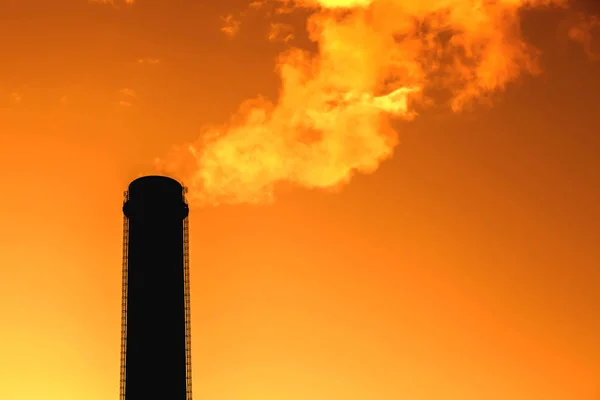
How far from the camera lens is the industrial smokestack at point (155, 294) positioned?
93.5 feet

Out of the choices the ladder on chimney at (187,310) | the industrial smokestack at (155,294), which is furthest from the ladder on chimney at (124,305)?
the ladder on chimney at (187,310)

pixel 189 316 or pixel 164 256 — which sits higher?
pixel 164 256

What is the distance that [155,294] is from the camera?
2947 centimetres

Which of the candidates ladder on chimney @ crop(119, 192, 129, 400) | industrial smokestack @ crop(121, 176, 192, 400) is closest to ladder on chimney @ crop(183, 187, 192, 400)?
industrial smokestack @ crop(121, 176, 192, 400)

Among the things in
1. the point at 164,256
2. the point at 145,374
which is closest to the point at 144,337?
the point at 145,374

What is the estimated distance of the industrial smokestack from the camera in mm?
28484

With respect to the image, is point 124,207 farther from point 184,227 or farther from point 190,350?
point 190,350

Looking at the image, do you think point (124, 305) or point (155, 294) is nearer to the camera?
point (155, 294)

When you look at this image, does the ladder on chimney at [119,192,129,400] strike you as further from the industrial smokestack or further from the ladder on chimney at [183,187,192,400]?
the ladder on chimney at [183,187,192,400]

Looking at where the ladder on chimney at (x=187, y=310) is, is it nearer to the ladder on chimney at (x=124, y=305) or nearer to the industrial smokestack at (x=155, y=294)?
the industrial smokestack at (x=155, y=294)

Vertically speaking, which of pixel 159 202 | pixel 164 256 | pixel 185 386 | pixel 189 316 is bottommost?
pixel 185 386

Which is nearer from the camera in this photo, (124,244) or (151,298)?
(151,298)

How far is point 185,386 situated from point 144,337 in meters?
2.37

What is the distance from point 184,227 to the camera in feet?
105
